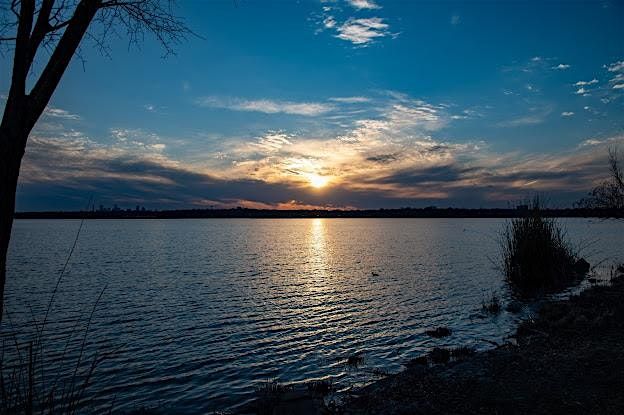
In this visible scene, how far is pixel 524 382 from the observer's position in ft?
32.0

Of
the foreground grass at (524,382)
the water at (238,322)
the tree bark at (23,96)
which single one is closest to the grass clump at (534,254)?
the water at (238,322)

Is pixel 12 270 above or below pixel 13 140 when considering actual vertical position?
below

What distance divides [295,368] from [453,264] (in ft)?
121

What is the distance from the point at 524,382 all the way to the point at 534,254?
63.2 feet

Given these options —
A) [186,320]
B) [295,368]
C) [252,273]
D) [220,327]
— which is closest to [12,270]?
[252,273]

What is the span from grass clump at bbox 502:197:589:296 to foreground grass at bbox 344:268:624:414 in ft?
39.8

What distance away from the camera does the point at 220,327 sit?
19891 millimetres

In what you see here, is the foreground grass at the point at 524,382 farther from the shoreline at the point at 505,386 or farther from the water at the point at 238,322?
the water at the point at 238,322

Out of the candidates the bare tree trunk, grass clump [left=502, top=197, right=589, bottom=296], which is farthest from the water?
the bare tree trunk

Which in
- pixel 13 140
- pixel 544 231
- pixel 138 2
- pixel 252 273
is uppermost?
pixel 138 2

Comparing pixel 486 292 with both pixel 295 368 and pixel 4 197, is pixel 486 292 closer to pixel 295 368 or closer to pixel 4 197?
pixel 295 368

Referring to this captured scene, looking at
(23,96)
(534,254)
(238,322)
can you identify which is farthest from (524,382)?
(534,254)

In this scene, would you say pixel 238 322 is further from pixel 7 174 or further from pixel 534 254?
pixel 534 254

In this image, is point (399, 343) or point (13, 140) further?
point (399, 343)
